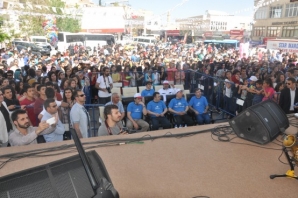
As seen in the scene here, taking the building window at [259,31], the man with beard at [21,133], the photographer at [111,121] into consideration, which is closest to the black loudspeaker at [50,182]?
the man with beard at [21,133]

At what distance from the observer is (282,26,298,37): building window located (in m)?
35.8

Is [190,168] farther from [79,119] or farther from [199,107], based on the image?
[199,107]

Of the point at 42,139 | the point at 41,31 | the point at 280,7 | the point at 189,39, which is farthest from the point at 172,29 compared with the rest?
the point at 42,139

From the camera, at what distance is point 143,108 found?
6.38 metres

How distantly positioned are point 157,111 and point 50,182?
196 inches

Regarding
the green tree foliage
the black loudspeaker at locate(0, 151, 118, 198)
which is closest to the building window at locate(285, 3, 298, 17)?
the green tree foliage

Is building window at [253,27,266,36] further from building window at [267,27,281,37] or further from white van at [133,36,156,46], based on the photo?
white van at [133,36,156,46]

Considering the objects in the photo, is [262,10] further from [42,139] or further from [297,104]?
[42,139]

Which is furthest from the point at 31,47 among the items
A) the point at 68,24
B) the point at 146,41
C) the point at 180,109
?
the point at 180,109

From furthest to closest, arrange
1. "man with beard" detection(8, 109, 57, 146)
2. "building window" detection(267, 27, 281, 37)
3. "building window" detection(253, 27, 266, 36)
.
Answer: "building window" detection(253, 27, 266, 36) < "building window" detection(267, 27, 281, 37) < "man with beard" detection(8, 109, 57, 146)

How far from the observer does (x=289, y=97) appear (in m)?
6.04

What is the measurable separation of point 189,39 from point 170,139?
53.7 m

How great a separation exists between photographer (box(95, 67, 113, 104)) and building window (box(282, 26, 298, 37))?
35767 mm

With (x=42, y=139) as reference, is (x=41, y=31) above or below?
above
